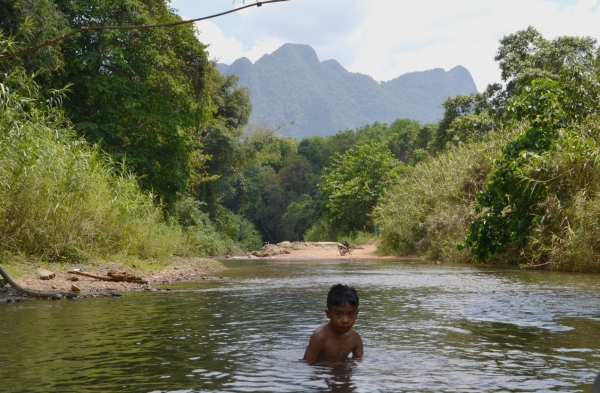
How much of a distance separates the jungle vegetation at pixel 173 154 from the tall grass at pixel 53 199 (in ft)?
0.11

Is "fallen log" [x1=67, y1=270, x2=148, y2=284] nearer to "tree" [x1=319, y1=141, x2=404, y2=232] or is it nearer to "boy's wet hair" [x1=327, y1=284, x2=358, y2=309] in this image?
"boy's wet hair" [x1=327, y1=284, x2=358, y2=309]

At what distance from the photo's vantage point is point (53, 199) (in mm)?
12852

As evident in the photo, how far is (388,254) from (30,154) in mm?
23487

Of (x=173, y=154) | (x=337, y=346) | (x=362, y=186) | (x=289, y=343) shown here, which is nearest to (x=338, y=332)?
(x=337, y=346)

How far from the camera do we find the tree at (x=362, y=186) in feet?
159

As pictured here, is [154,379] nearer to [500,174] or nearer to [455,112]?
[500,174]

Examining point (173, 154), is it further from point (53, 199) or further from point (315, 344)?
point (315, 344)

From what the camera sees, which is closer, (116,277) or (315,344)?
(315,344)

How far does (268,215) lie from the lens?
7456 cm

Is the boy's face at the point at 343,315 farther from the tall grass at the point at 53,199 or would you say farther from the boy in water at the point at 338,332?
the tall grass at the point at 53,199

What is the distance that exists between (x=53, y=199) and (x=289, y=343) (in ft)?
25.3

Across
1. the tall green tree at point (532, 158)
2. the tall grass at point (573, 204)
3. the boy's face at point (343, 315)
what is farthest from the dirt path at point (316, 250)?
the boy's face at point (343, 315)

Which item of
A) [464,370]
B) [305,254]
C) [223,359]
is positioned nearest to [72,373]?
[223,359]

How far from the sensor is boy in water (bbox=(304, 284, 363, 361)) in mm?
5566
